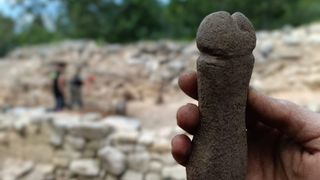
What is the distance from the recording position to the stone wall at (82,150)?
20.8 feet

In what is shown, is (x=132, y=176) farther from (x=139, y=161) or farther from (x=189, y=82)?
(x=189, y=82)

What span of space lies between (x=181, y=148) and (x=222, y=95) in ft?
1.09

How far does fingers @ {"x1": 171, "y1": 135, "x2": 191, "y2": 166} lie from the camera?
2387mm

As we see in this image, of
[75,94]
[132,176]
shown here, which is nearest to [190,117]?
[132,176]

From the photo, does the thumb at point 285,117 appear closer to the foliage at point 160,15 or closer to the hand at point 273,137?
the hand at point 273,137

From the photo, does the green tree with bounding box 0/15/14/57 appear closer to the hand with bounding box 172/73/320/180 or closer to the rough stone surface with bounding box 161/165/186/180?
the rough stone surface with bounding box 161/165/186/180

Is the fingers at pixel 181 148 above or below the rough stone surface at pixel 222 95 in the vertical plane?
below

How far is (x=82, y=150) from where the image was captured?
6.84 m

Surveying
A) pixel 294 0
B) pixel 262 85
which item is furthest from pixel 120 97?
pixel 294 0

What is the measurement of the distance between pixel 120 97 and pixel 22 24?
54.8 ft

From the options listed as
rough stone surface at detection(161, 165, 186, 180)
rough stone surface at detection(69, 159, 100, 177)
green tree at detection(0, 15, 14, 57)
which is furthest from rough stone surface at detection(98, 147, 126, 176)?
green tree at detection(0, 15, 14, 57)

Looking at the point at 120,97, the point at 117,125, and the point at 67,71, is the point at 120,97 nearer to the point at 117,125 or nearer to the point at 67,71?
the point at 67,71

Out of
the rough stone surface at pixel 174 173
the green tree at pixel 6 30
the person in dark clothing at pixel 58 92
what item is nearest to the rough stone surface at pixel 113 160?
the rough stone surface at pixel 174 173

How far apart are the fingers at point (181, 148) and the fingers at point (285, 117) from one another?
0.34 meters
